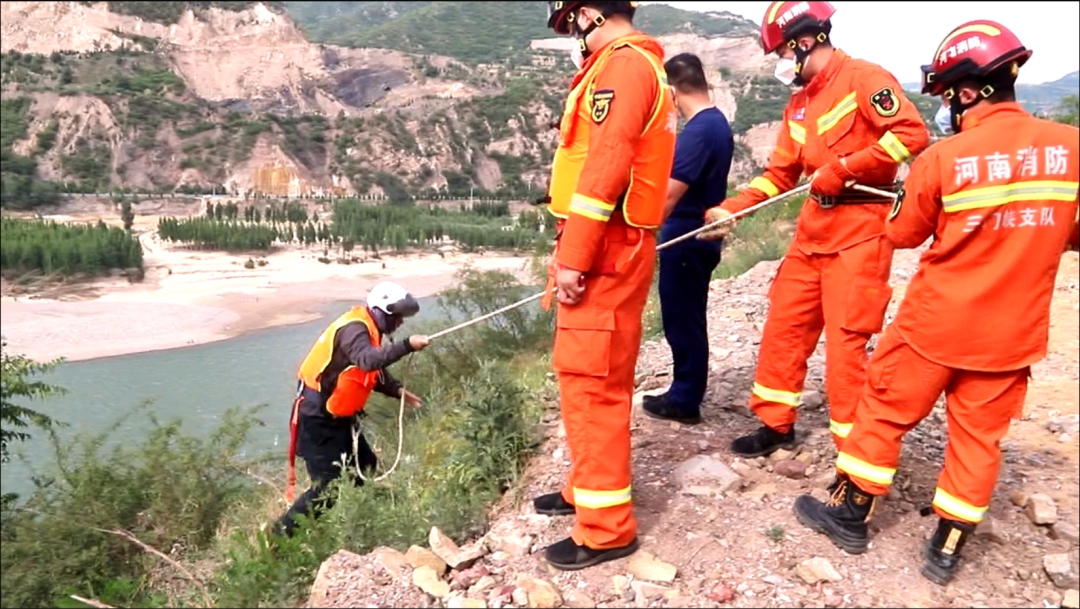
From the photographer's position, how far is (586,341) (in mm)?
2564

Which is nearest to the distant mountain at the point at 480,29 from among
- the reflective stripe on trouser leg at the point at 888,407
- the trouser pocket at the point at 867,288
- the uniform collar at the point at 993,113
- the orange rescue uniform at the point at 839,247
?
the orange rescue uniform at the point at 839,247

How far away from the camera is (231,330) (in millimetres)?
28859

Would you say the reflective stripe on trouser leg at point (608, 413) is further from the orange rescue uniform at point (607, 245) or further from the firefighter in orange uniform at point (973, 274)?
the firefighter in orange uniform at point (973, 274)

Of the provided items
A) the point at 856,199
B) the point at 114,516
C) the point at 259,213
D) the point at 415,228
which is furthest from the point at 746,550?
the point at 259,213

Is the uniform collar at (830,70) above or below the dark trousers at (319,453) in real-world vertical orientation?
above

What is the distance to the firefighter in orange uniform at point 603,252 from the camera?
2482 mm

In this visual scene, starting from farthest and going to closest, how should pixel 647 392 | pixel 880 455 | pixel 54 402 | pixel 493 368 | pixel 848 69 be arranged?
pixel 54 402, pixel 647 392, pixel 493 368, pixel 848 69, pixel 880 455

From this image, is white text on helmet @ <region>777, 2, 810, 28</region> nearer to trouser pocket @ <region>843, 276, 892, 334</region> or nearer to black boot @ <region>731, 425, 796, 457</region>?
trouser pocket @ <region>843, 276, 892, 334</region>

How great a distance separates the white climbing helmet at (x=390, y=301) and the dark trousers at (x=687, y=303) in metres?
1.83

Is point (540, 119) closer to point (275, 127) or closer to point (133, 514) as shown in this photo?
point (275, 127)

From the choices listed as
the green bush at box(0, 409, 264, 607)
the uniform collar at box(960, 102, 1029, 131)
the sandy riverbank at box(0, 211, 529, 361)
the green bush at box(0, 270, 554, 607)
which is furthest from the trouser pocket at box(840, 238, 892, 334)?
the sandy riverbank at box(0, 211, 529, 361)

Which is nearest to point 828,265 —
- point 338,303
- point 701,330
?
point 701,330

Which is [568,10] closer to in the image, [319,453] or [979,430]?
[979,430]

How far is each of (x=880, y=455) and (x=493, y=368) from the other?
2270 millimetres
